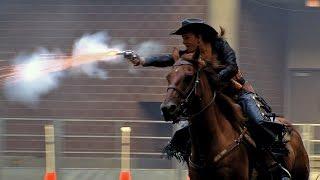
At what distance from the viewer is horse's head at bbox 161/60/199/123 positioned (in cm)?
538

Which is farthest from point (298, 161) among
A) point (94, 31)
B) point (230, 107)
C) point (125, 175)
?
point (94, 31)

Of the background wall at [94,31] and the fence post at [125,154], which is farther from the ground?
the background wall at [94,31]

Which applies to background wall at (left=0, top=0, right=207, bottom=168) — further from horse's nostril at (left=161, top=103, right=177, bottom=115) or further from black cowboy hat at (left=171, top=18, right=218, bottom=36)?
horse's nostril at (left=161, top=103, right=177, bottom=115)

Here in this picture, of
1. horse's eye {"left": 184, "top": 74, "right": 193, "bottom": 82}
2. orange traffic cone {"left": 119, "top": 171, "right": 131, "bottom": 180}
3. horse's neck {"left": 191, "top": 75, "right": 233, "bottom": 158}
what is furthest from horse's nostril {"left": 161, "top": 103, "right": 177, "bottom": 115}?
orange traffic cone {"left": 119, "top": 171, "right": 131, "bottom": 180}

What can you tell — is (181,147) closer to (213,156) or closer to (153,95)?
(213,156)

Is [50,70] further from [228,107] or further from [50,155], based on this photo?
[228,107]

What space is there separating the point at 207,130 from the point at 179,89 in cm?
75

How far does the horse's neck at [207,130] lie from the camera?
5988mm

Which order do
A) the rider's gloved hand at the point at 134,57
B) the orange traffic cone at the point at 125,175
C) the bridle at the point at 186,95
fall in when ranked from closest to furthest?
1. the bridle at the point at 186,95
2. the rider's gloved hand at the point at 134,57
3. the orange traffic cone at the point at 125,175

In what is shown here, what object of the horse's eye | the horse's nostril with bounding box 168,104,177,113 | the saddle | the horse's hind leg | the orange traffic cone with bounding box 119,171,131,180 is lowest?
the orange traffic cone with bounding box 119,171,131,180

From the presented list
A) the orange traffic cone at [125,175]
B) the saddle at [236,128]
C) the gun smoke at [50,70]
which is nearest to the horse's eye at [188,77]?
the saddle at [236,128]

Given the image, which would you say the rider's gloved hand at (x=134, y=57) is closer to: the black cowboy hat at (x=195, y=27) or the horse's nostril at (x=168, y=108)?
the black cowboy hat at (x=195, y=27)

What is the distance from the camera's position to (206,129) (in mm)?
6074

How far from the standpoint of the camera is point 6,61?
14758 mm
